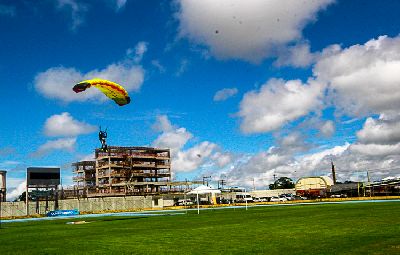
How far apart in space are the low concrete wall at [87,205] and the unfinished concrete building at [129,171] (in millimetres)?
27827

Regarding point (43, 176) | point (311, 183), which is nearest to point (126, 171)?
point (43, 176)

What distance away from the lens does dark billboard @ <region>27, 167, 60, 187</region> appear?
82.2m

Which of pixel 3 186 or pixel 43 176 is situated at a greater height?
pixel 43 176

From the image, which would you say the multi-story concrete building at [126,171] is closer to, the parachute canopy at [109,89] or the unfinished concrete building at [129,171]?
the unfinished concrete building at [129,171]

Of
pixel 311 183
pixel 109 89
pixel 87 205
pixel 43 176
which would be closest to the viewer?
pixel 109 89

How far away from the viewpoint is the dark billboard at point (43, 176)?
8225 centimetres

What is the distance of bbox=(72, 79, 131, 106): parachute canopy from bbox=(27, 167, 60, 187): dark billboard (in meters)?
55.9

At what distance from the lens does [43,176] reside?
83875 mm

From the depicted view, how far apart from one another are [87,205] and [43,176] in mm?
10450

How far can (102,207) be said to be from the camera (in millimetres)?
83500

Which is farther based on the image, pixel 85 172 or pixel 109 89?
pixel 85 172

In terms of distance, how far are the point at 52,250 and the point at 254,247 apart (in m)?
7.52

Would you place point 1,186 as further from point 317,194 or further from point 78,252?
point 78,252

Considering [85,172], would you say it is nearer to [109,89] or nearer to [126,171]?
[126,171]
